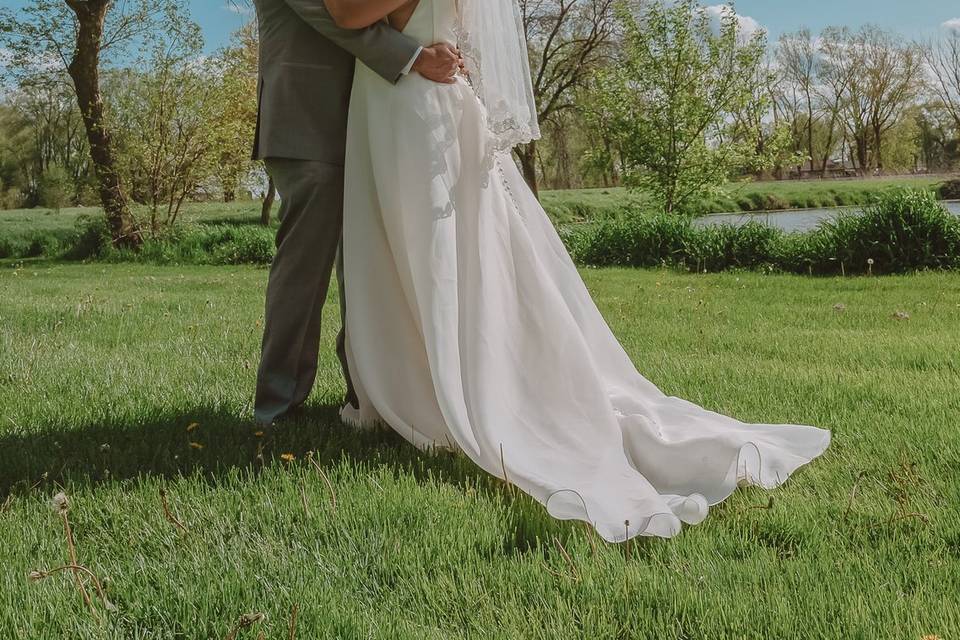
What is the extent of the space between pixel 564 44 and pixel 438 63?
2745cm

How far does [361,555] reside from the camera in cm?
216

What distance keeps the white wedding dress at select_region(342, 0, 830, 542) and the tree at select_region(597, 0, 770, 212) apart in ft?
50.9

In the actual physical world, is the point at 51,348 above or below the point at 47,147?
below

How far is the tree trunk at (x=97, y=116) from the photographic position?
19.2 m

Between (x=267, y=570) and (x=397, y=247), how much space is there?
1.48 m

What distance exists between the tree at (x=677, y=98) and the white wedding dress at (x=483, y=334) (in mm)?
15500

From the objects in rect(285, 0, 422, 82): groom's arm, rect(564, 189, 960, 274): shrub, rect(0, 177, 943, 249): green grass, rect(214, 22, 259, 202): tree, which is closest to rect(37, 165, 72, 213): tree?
rect(0, 177, 943, 249): green grass

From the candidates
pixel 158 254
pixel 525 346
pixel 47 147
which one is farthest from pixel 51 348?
pixel 47 147

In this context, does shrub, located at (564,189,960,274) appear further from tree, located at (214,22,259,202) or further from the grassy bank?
the grassy bank

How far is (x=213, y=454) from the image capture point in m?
3.02

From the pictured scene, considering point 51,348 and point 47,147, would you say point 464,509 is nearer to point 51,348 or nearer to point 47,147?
point 51,348

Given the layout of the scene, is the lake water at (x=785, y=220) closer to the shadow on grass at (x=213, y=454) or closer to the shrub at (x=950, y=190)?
the shadow on grass at (x=213, y=454)

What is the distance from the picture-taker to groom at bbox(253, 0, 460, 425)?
10.4 feet

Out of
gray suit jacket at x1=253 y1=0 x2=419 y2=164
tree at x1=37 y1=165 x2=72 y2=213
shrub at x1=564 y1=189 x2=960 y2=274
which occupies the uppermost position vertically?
tree at x1=37 y1=165 x2=72 y2=213
